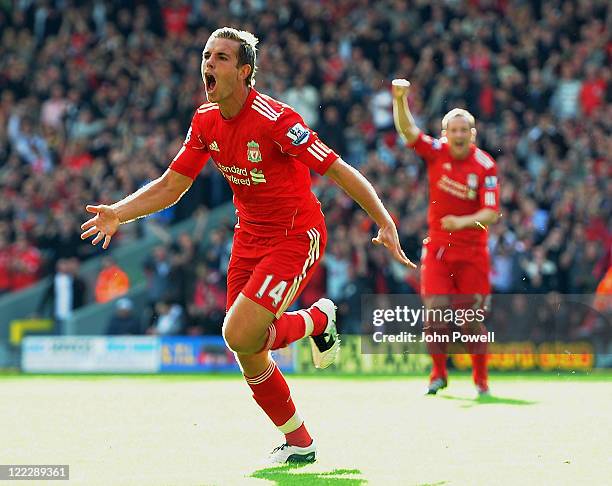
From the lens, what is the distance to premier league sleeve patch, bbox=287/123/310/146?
7.04 metres

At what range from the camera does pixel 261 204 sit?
7.37 metres

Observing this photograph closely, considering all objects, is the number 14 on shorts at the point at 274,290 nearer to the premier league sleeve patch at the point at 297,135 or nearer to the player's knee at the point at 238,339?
the player's knee at the point at 238,339

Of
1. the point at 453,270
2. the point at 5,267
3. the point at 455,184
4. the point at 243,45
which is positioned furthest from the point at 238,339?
the point at 5,267

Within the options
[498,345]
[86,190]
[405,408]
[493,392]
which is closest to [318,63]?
[86,190]

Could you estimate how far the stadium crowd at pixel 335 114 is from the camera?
17.6 m

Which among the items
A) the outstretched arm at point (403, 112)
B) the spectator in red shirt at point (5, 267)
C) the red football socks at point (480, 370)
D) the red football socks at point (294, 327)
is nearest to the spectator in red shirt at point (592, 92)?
the outstretched arm at point (403, 112)

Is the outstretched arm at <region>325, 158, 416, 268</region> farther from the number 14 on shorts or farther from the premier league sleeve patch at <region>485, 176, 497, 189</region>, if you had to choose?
the premier league sleeve patch at <region>485, 176, 497, 189</region>

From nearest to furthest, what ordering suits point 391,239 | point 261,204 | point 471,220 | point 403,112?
point 391,239 → point 261,204 → point 471,220 → point 403,112

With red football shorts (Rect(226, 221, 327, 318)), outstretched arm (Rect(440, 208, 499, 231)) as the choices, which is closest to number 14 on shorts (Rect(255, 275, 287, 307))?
red football shorts (Rect(226, 221, 327, 318))

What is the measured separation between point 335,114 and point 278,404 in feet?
41.0

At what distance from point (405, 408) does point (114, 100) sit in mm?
13345

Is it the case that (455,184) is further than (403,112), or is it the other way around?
(455,184)

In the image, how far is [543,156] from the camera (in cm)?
1875

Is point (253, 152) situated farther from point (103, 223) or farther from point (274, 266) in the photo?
point (103, 223)
